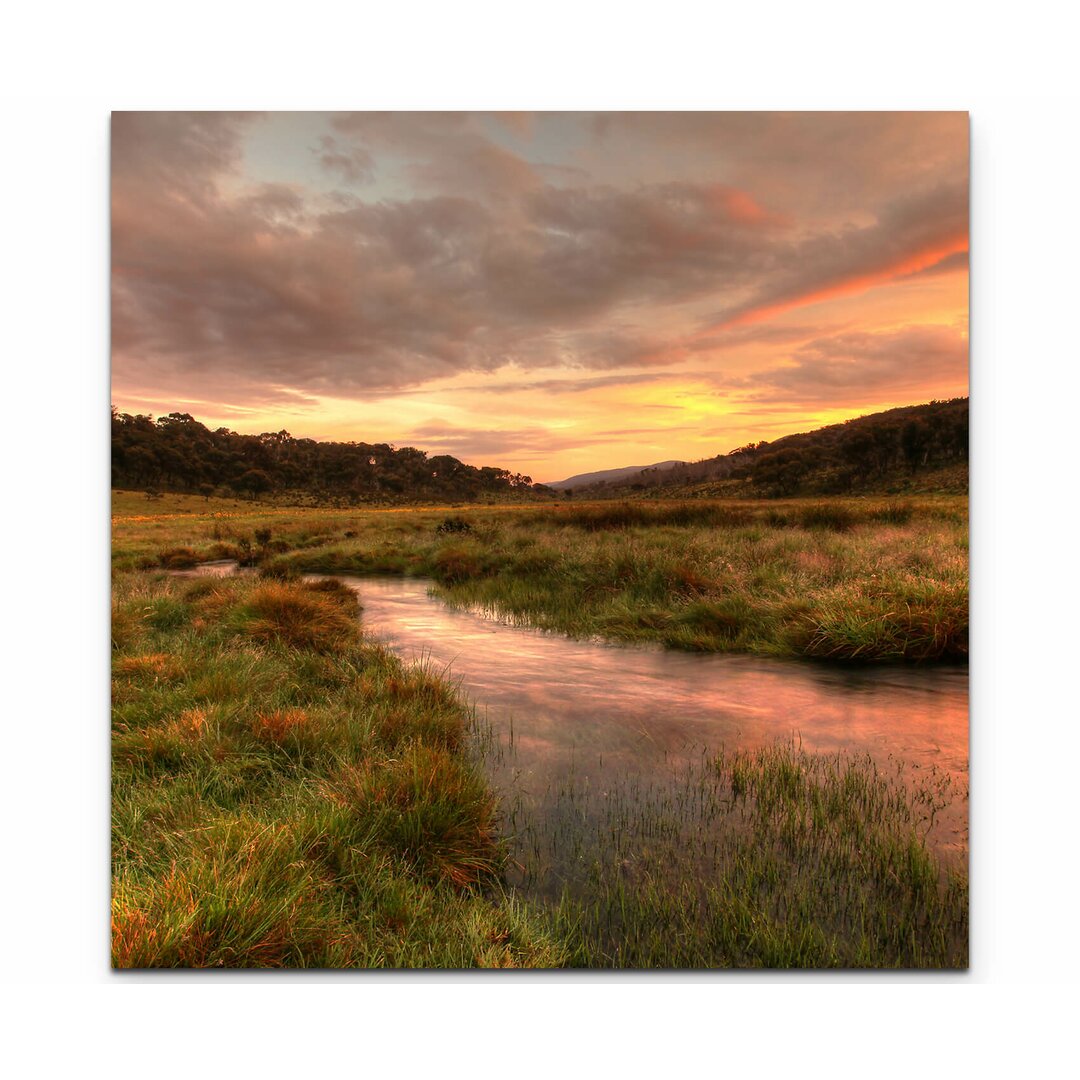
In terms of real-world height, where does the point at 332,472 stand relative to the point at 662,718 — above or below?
above

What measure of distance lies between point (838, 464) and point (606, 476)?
185 centimetres

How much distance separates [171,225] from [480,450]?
8.80 ft

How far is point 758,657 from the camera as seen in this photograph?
6.26m

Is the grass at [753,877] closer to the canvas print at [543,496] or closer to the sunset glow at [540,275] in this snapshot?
the canvas print at [543,496]

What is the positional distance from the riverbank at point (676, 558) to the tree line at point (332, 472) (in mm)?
295

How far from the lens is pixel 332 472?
5.75m

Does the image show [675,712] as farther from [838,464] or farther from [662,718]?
[838,464]

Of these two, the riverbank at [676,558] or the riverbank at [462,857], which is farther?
the riverbank at [676,558]

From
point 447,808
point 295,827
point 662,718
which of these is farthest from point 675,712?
point 295,827

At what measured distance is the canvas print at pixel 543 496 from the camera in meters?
3.41

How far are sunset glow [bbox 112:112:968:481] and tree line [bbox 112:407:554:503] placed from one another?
14 centimetres
